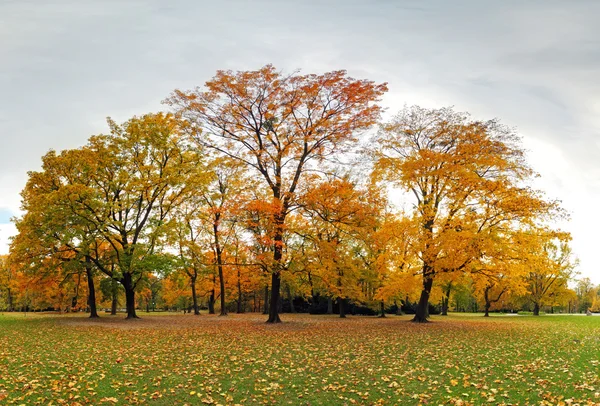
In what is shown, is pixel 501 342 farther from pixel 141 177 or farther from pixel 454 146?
pixel 141 177

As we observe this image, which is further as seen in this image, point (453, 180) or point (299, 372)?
point (453, 180)

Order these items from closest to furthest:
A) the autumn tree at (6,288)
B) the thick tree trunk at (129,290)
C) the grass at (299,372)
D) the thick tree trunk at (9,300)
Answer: the grass at (299,372)
the thick tree trunk at (129,290)
the autumn tree at (6,288)
the thick tree trunk at (9,300)

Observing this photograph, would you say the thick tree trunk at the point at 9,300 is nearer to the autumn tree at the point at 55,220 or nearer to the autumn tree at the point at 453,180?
the autumn tree at the point at 55,220

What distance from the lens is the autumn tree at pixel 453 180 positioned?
21.7m

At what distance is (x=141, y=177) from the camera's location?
99.7 feet

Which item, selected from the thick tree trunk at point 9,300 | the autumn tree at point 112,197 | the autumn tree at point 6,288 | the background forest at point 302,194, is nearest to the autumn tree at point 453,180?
the background forest at point 302,194

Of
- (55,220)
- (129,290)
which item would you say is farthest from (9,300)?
(55,220)

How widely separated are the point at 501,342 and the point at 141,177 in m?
25.9

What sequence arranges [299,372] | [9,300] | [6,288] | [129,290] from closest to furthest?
[299,372] < [129,290] < [6,288] < [9,300]

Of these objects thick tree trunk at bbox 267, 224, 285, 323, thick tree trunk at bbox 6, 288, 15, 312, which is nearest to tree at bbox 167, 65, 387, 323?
thick tree trunk at bbox 267, 224, 285, 323

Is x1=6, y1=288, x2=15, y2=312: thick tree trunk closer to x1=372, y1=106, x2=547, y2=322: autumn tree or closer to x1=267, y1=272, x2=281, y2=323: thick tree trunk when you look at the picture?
x1=267, y1=272, x2=281, y2=323: thick tree trunk

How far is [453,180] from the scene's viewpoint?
2388cm

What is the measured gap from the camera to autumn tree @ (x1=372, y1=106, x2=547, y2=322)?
21672 millimetres

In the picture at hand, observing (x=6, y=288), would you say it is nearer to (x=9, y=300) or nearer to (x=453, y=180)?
(x=9, y=300)
